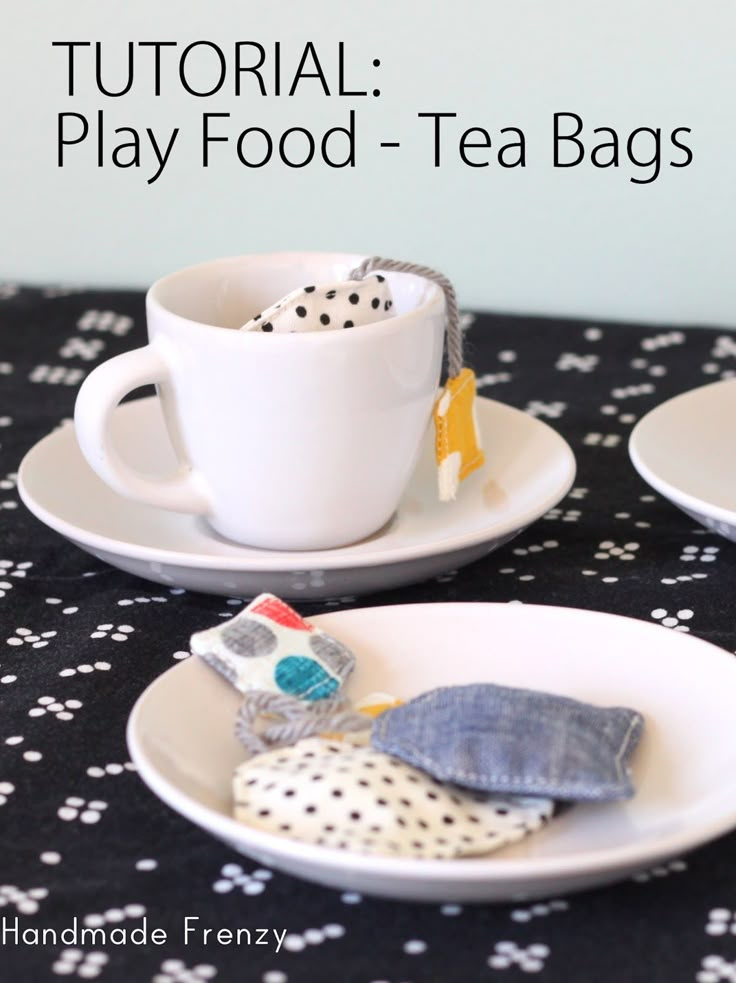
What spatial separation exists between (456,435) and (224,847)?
0.33 m

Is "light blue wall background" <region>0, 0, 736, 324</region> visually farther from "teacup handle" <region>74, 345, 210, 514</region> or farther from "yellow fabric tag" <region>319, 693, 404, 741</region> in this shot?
"yellow fabric tag" <region>319, 693, 404, 741</region>

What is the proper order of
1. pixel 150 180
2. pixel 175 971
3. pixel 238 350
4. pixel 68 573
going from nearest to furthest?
pixel 175 971, pixel 238 350, pixel 68 573, pixel 150 180

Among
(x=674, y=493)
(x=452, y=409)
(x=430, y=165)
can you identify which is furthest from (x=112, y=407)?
(x=430, y=165)

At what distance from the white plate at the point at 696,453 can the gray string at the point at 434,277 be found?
0.39 feet

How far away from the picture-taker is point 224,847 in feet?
1.67

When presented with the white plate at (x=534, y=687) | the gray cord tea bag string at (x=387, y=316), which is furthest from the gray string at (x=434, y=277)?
the white plate at (x=534, y=687)

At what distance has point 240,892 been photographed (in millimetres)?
482

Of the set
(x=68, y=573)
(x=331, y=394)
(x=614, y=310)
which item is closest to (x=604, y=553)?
(x=331, y=394)

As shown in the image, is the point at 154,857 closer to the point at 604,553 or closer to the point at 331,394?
the point at 331,394

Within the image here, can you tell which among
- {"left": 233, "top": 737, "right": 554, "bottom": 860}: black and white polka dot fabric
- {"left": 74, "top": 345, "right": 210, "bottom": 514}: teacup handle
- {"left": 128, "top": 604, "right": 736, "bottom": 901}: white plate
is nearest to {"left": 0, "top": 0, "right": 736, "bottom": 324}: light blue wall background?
{"left": 74, "top": 345, "right": 210, "bottom": 514}: teacup handle

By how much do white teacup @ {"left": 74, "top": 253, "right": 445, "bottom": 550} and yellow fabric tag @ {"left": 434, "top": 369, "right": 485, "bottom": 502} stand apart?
0.02 metres

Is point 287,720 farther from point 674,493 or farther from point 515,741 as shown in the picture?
point 674,493

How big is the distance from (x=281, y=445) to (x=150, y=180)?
0.77m

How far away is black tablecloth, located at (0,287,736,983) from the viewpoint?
0.45 m
